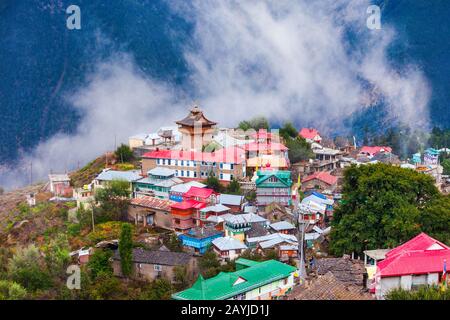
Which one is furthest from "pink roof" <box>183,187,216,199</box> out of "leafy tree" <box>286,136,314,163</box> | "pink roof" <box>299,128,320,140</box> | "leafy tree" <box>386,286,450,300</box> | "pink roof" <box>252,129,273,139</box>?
"pink roof" <box>299,128,320,140</box>

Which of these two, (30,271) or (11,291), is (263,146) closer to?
(30,271)

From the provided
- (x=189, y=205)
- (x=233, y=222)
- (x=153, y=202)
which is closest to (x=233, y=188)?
(x=189, y=205)

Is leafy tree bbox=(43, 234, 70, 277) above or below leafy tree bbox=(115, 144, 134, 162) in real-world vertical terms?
below

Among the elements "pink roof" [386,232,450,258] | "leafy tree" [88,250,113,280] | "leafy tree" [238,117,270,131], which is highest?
"leafy tree" [238,117,270,131]

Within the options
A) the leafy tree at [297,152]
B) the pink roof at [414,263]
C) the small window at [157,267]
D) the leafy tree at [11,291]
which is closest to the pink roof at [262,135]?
the leafy tree at [297,152]

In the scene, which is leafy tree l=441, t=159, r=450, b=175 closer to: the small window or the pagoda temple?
the pagoda temple
